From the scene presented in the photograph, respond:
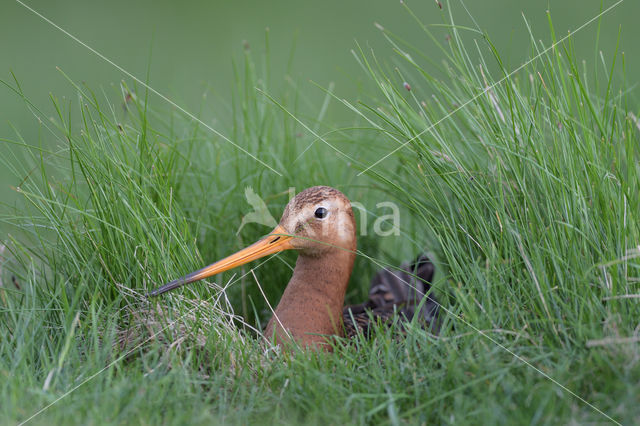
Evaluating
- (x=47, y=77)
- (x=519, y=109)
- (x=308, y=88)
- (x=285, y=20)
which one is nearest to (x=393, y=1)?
(x=285, y=20)

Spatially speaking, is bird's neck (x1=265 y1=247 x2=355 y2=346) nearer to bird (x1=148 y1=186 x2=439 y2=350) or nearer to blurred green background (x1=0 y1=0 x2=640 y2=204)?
bird (x1=148 y1=186 x2=439 y2=350)

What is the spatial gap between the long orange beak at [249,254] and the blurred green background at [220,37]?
351 cm

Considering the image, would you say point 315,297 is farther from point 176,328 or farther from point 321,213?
point 176,328

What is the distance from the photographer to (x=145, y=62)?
24.0ft

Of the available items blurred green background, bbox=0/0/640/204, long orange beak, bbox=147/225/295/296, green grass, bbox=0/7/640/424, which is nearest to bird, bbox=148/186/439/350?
long orange beak, bbox=147/225/295/296

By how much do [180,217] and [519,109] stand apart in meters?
1.39

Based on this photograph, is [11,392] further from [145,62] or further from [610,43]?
[610,43]

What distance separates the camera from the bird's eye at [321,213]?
119 inches

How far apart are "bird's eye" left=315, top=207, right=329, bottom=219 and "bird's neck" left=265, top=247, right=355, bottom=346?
6.3 inches

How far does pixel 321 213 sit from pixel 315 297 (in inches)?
14.1

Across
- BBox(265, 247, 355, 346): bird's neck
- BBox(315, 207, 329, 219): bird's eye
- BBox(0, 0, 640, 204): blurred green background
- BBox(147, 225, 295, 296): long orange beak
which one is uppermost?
BBox(0, 0, 640, 204): blurred green background

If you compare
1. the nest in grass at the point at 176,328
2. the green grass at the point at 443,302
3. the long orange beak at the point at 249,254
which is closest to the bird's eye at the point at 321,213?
the long orange beak at the point at 249,254

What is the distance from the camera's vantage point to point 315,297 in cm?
301

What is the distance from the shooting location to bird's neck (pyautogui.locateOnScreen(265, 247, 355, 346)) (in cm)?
296
